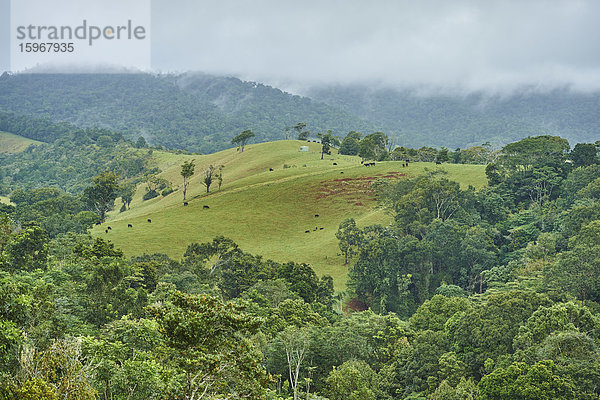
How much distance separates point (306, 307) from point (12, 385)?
3562 cm

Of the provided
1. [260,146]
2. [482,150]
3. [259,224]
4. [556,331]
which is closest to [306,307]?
[556,331]

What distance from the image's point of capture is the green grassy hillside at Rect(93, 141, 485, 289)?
81.9 m

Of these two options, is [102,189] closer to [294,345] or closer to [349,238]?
[349,238]

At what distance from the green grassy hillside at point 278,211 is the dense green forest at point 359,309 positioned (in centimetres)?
772

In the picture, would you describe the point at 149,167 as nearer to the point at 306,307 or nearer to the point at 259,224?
the point at 259,224

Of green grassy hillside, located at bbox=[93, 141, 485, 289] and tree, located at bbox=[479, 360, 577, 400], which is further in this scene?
green grassy hillside, located at bbox=[93, 141, 485, 289]

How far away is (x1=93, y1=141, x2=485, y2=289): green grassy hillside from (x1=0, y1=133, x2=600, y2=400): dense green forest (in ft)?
25.3

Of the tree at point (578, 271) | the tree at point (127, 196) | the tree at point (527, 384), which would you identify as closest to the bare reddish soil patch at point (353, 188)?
the tree at point (127, 196)

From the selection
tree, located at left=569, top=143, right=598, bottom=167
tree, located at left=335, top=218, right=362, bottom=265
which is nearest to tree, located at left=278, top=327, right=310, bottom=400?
tree, located at left=335, top=218, right=362, bottom=265

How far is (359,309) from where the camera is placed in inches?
2645

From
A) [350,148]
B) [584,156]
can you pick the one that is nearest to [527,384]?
[584,156]

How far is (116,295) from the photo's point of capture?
Answer: 3647 cm

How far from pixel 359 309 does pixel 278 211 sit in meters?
38.6

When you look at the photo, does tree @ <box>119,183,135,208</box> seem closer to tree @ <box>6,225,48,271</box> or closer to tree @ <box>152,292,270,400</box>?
tree @ <box>6,225,48,271</box>
